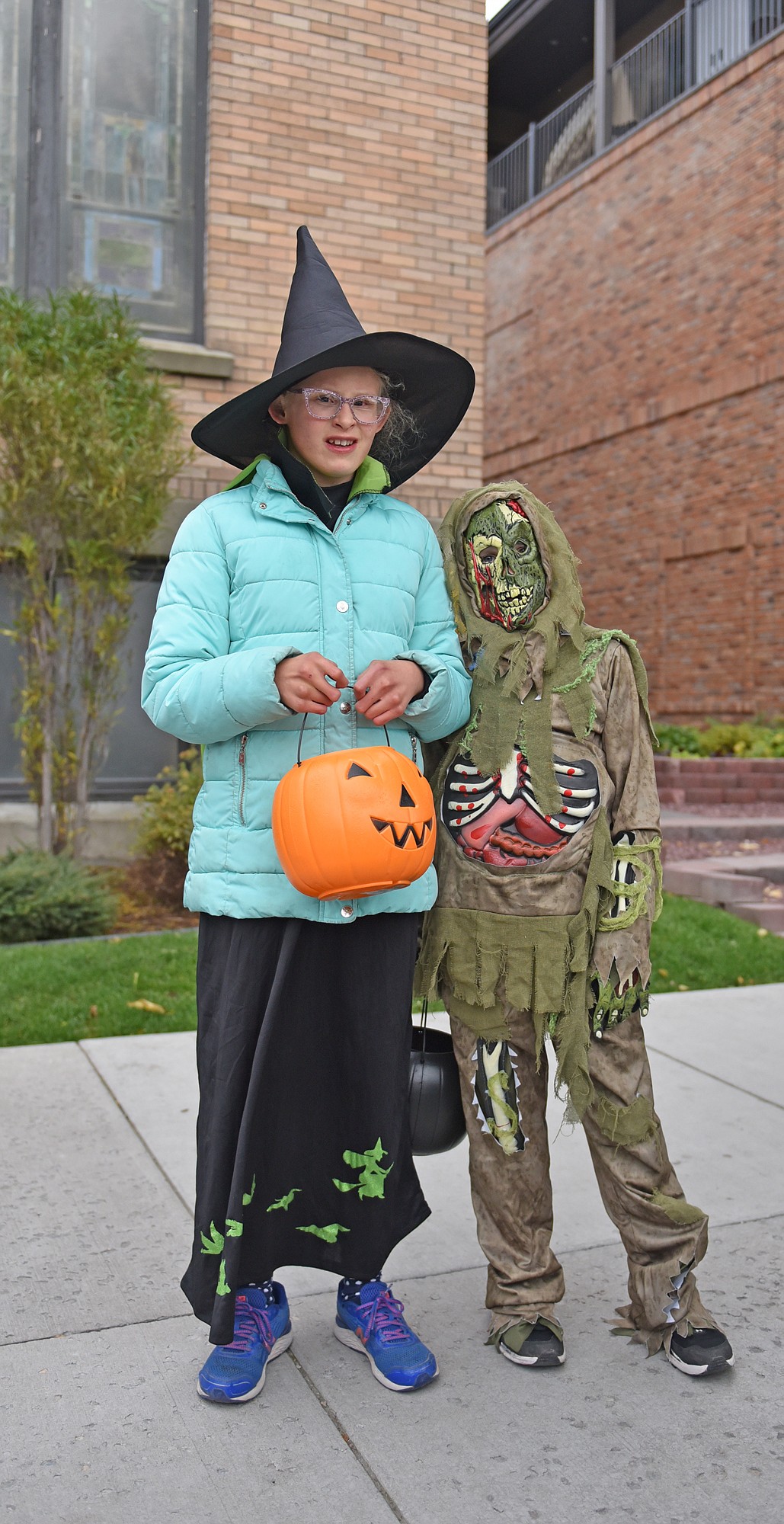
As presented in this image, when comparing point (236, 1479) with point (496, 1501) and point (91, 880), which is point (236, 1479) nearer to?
point (496, 1501)

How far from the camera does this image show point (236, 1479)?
83.7 inches

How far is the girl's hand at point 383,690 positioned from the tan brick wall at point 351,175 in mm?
5946

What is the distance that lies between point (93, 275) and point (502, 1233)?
726 cm

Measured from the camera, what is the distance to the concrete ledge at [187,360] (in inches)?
302

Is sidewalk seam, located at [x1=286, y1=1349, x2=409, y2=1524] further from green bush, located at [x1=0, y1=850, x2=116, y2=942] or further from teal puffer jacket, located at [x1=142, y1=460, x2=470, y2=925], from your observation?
Result: green bush, located at [x1=0, y1=850, x2=116, y2=942]

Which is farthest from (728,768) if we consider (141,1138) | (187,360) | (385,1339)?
(385,1339)

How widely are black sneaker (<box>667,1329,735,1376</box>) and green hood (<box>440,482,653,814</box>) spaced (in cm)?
114

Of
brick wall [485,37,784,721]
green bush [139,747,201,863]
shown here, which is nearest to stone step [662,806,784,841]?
green bush [139,747,201,863]

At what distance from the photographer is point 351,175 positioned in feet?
27.0

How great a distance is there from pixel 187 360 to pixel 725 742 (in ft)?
25.9

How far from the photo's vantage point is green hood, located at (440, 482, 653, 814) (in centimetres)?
247

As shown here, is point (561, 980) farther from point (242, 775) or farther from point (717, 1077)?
point (717, 1077)

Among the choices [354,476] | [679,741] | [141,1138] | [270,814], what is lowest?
[141,1138]

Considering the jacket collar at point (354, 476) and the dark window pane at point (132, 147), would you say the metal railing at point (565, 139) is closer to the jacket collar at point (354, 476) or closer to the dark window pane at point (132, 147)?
the dark window pane at point (132, 147)
